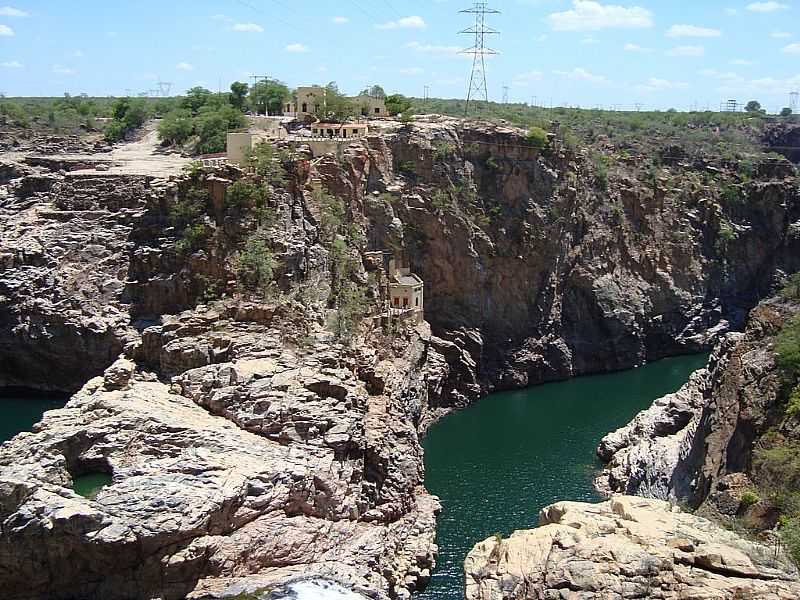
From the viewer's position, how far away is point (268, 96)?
9144 cm

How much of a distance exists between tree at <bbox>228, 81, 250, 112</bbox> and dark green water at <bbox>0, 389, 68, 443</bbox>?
133ft

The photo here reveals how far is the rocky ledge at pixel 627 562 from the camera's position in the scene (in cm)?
2070

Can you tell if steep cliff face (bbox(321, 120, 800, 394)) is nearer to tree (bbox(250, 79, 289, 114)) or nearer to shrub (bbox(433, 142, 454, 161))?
shrub (bbox(433, 142, 454, 161))

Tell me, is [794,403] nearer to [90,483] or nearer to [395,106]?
[90,483]

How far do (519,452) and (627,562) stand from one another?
39388mm

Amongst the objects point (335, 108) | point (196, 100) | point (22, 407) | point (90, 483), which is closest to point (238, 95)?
point (196, 100)

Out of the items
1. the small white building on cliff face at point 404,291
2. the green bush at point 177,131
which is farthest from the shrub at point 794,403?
the green bush at point 177,131

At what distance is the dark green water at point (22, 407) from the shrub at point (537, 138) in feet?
144

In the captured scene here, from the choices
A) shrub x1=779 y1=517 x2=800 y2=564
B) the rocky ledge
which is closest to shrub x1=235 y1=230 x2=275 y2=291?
the rocky ledge

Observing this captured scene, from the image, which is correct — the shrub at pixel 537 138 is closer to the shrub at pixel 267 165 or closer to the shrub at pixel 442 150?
the shrub at pixel 442 150

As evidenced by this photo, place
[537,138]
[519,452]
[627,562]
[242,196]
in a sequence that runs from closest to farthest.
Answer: [627,562] < [242,196] < [519,452] < [537,138]

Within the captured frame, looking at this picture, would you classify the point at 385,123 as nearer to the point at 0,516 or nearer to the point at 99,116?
the point at 99,116

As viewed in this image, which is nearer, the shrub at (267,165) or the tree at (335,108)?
the shrub at (267,165)

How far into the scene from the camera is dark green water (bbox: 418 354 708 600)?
48875 mm
